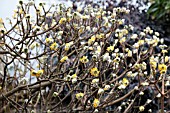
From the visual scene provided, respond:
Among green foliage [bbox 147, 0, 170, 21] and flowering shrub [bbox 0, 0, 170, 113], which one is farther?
green foliage [bbox 147, 0, 170, 21]

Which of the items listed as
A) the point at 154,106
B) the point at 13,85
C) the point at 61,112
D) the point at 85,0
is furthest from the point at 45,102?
the point at 85,0

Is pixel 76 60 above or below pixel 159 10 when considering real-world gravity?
below

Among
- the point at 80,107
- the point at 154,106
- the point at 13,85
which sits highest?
the point at 13,85

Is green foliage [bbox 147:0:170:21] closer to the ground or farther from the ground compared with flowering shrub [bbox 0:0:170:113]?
farther from the ground

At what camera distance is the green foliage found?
3.24 metres

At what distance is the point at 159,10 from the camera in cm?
330

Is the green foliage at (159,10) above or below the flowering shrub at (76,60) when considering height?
above

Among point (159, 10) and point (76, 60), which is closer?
point (76, 60)

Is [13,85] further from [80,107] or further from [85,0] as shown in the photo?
[85,0]

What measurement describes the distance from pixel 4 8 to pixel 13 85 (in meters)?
1.01

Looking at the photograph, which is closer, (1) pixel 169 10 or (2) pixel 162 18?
(1) pixel 169 10

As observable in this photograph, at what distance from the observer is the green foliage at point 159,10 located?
3236 millimetres

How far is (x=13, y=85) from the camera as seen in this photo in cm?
185

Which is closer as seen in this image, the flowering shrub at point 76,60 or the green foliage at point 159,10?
the flowering shrub at point 76,60
